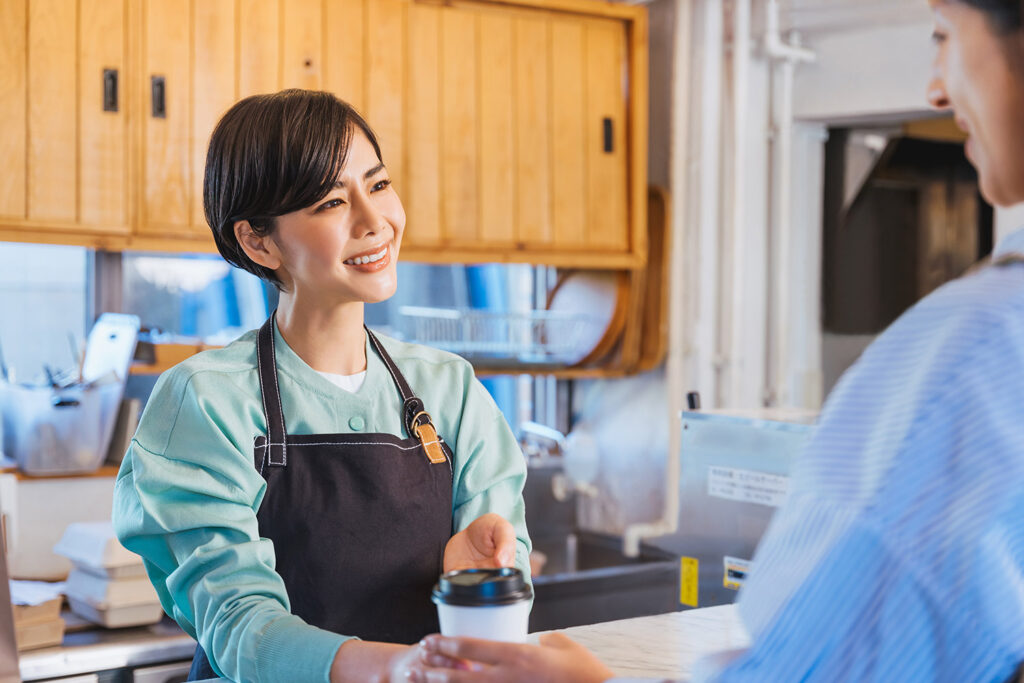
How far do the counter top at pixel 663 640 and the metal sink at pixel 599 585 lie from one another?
3.52 ft


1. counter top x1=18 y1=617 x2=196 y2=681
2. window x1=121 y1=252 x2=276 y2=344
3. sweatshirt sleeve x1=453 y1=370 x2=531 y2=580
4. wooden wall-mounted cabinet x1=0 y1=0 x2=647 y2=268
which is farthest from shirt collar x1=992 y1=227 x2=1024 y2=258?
window x1=121 y1=252 x2=276 y2=344

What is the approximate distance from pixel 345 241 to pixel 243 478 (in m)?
0.35

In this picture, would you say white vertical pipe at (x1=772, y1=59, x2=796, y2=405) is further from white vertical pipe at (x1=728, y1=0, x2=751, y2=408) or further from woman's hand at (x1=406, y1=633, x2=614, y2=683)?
woman's hand at (x1=406, y1=633, x2=614, y2=683)

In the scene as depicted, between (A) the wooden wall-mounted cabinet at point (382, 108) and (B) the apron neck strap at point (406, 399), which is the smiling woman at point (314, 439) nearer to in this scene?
(B) the apron neck strap at point (406, 399)

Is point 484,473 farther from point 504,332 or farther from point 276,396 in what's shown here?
point 504,332

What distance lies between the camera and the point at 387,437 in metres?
1.51

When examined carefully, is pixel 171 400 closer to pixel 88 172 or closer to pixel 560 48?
pixel 88 172

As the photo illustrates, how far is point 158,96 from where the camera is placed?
2738mm

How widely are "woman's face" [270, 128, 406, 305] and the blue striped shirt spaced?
878 mm

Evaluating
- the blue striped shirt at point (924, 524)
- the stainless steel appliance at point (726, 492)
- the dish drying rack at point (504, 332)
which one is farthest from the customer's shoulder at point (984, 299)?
the dish drying rack at point (504, 332)

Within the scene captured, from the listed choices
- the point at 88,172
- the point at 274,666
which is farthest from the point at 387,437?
the point at 88,172

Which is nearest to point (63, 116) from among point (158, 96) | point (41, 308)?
point (158, 96)

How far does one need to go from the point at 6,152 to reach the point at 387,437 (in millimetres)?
1552

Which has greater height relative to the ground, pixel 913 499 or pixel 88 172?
pixel 88 172
